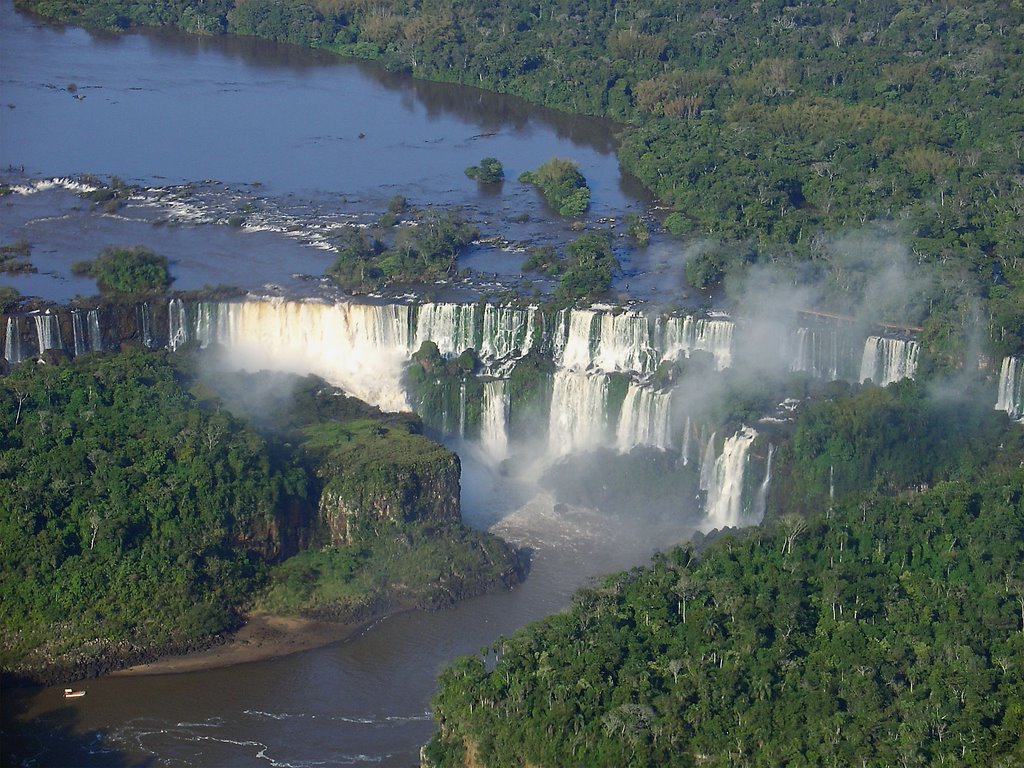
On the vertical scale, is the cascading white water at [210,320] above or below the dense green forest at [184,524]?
above

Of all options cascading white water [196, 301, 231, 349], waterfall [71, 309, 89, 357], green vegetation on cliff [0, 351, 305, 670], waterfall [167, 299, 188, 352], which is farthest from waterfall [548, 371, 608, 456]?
waterfall [71, 309, 89, 357]

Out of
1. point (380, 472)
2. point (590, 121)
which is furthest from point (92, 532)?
point (590, 121)

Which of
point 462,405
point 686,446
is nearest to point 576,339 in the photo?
point 462,405

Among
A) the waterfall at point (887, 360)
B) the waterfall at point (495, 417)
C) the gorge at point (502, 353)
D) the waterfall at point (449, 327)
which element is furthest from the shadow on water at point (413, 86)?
the waterfall at point (495, 417)

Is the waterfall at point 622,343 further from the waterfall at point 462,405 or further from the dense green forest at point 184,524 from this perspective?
the dense green forest at point 184,524

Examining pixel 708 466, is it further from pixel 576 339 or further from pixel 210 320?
pixel 210 320

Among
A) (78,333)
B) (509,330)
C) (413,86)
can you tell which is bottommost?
(78,333)

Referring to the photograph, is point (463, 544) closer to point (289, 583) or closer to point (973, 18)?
point (289, 583)
